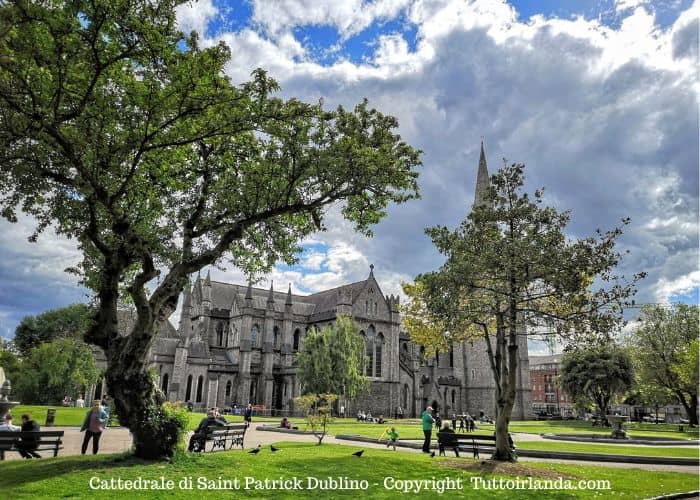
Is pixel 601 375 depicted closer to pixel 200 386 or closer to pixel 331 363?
pixel 331 363

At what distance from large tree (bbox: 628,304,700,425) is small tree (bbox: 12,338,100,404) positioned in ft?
198

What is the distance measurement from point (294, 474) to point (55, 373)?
160 feet

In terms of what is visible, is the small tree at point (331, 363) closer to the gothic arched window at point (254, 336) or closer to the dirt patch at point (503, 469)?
the gothic arched window at point (254, 336)

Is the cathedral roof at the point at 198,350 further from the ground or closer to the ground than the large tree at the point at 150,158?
closer to the ground

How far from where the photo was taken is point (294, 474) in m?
13.2

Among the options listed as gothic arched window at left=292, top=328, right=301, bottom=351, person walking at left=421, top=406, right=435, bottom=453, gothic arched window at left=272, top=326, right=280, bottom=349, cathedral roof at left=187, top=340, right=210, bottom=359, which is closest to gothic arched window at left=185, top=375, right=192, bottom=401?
cathedral roof at left=187, top=340, right=210, bottom=359

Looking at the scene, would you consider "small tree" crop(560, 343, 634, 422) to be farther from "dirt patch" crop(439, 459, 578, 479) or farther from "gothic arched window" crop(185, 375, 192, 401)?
"dirt patch" crop(439, 459, 578, 479)

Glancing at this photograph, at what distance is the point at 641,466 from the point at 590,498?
369 inches

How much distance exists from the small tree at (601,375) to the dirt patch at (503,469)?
4042 cm

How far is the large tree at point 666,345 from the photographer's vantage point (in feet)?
177

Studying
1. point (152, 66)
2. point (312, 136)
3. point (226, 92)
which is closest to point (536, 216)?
point (312, 136)

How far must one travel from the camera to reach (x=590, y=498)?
11.5 meters

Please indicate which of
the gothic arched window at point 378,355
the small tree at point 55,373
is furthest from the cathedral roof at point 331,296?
the small tree at point 55,373

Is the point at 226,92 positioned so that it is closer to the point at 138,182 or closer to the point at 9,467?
the point at 138,182
